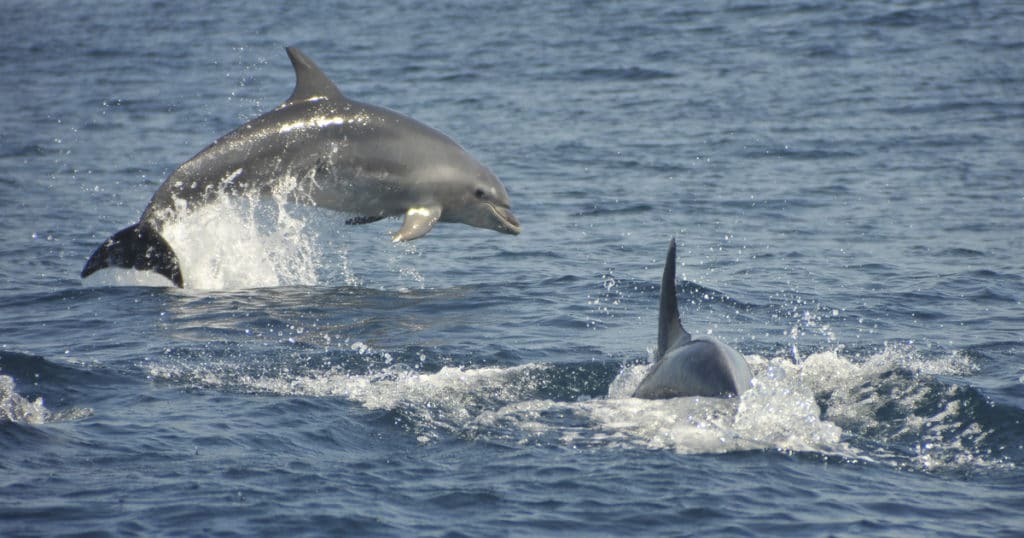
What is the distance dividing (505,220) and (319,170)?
225 centimetres

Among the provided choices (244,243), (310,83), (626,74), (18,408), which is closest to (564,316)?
(310,83)

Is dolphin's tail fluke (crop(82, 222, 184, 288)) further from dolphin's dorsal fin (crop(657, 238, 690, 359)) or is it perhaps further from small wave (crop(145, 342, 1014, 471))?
dolphin's dorsal fin (crop(657, 238, 690, 359))

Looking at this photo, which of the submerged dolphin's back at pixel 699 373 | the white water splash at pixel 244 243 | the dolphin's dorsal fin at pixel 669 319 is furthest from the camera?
the white water splash at pixel 244 243

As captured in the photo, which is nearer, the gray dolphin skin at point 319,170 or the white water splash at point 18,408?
the white water splash at point 18,408

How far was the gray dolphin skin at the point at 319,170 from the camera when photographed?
13.2m

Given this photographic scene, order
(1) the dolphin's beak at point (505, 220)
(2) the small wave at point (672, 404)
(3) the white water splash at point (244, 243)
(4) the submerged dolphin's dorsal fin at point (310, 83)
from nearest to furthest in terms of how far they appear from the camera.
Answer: (2) the small wave at point (672, 404) < (3) the white water splash at point (244, 243) < (4) the submerged dolphin's dorsal fin at point (310, 83) < (1) the dolphin's beak at point (505, 220)

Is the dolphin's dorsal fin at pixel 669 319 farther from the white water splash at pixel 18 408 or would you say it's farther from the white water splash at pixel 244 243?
the white water splash at pixel 244 243

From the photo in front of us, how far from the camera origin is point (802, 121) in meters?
24.6

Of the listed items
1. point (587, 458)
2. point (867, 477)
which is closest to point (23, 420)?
point (587, 458)

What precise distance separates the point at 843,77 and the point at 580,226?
1232 cm

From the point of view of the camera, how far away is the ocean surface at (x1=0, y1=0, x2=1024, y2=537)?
7.91 meters

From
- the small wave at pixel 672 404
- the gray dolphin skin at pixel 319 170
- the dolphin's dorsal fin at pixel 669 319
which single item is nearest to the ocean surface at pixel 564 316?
the small wave at pixel 672 404

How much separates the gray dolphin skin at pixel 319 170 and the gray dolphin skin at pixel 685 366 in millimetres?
4362

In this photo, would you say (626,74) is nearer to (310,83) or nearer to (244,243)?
(244,243)
